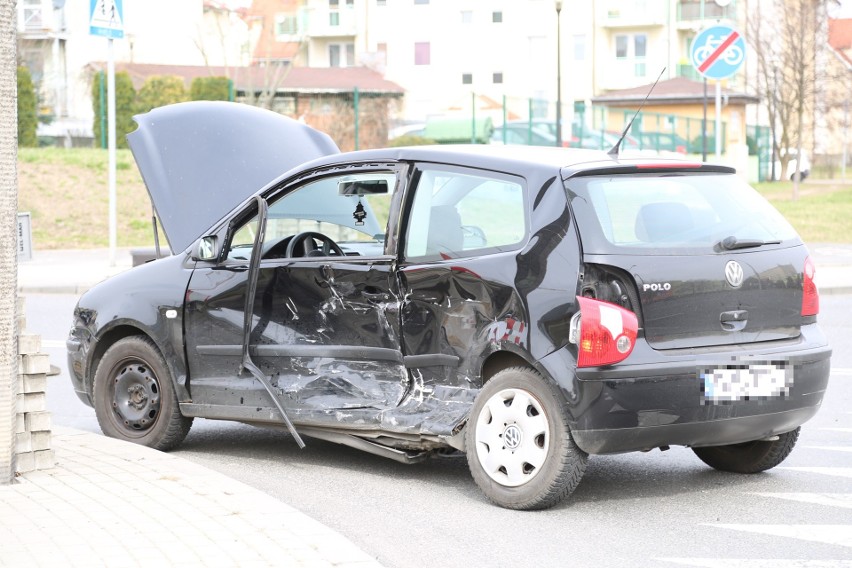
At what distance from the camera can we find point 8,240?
6324 millimetres

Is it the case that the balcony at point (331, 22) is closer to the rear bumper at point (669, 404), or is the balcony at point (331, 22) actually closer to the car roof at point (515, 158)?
the car roof at point (515, 158)

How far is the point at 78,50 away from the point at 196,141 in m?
61.7

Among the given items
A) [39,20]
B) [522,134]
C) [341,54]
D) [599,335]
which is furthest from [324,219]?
[341,54]

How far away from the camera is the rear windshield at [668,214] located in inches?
241

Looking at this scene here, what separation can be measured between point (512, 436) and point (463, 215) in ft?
3.80

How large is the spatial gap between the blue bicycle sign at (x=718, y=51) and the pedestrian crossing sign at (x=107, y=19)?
8313 mm

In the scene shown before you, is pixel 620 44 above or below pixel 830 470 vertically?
above

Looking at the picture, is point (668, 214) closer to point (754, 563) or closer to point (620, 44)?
point (754, 563)

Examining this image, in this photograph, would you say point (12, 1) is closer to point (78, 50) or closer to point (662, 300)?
point (662, 300)

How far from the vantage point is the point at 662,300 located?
19.9ft

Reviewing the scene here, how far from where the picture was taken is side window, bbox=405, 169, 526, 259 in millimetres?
6426

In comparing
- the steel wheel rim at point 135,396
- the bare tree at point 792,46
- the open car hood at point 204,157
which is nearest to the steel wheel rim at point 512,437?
the steel wheel rim at point 135,396

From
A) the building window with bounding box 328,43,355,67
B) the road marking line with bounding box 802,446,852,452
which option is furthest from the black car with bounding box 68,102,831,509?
the building window with bounding box 328,43,355,67

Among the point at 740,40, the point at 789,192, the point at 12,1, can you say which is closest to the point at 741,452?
the point at 12,1
